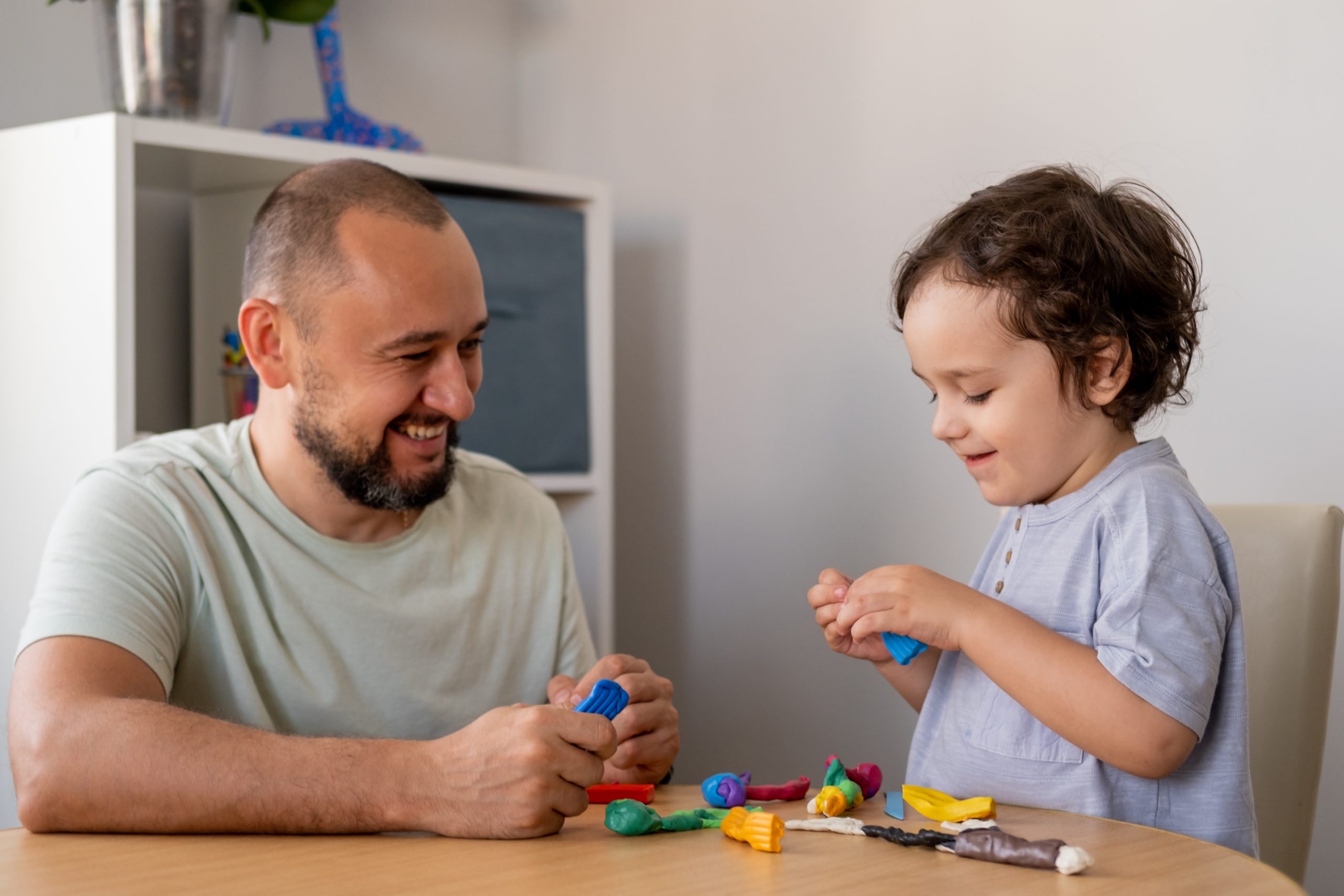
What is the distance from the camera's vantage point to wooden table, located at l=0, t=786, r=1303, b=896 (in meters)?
0.73

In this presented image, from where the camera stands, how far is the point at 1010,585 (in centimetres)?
112

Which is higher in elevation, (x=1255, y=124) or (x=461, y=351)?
(x=1255, y=124)

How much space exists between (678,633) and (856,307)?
28.1 inches

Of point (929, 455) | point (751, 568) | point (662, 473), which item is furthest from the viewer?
point (662, 473)

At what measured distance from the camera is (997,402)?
1.07 m

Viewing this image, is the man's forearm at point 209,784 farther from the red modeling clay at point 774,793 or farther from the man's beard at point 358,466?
the man's beard at point 358,466

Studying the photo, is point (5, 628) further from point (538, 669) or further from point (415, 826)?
point (415, 826)

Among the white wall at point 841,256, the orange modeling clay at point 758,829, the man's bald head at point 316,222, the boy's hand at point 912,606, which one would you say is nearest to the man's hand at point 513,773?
the orange modeling clay at point 758,829

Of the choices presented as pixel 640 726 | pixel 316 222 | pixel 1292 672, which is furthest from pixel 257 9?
pixel 1292 672

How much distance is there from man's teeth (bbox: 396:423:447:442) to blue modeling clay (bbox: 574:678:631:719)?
1.61 feet

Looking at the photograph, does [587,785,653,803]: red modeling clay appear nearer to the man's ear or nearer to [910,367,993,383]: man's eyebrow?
[910,367,993,383]: man's eyebrow

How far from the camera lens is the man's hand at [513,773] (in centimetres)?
86

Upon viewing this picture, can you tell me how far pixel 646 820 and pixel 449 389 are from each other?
0.61m

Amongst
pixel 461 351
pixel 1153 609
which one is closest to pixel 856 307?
pixel 461 351
